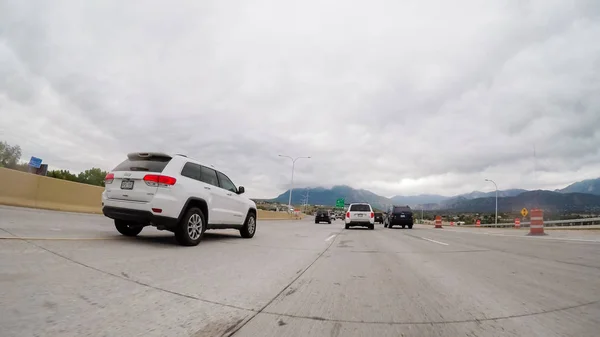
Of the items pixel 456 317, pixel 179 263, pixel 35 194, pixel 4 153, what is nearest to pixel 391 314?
pixel 456 317

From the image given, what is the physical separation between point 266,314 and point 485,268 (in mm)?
4855

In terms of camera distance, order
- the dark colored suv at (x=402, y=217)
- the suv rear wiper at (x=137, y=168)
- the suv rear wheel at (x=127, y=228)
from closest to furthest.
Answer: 1. the suv rear wiper at (x=137, y=168)
2. the suv rear wheel at (x=127, y=228)
3. the dark colored suv at (x=402, y=217)

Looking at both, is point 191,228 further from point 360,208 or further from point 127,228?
point 360,208

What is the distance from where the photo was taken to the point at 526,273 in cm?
Result: 594

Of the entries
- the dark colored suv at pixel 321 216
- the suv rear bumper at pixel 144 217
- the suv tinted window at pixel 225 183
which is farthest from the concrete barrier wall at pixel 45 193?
the dark colored suv at pixel 321 216

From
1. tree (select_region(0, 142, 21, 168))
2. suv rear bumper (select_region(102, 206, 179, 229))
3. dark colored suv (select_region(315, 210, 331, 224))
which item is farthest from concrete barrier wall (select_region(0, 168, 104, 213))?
tree (select_region(0, 142, 21, 168))

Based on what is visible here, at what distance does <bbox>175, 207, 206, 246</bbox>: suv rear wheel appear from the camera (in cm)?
750

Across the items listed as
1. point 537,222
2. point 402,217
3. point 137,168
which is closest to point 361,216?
point 402,217

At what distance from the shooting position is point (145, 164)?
7.55 meters

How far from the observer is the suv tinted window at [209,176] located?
28.3 ft

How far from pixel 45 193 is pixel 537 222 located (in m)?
22.3

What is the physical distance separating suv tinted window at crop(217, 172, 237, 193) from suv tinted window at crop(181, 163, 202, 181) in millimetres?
1026

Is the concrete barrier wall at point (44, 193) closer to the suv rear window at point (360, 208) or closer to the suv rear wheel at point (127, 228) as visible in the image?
the suv rear wheel at point (127, 228)

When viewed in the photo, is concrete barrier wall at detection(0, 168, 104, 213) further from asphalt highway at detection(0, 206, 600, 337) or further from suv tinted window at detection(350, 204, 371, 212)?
suv tinted window at detection(350, 204, 371, 212)
